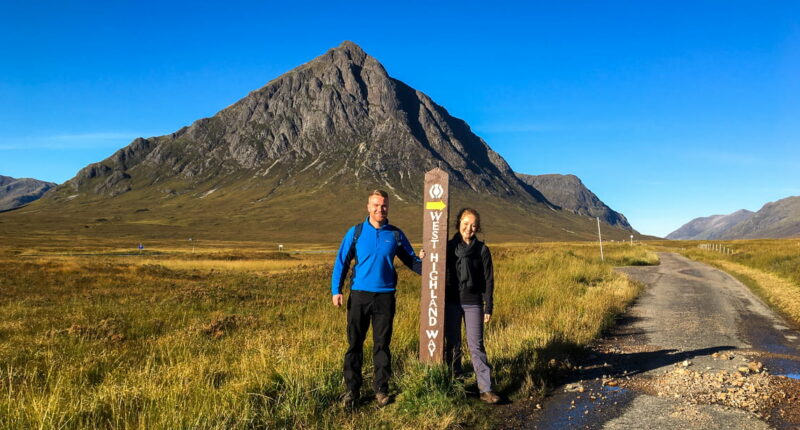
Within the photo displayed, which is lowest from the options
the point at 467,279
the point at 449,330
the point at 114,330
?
the point at 114,330

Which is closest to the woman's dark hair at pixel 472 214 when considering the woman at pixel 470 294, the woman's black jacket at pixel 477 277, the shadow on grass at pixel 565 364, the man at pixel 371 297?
the woman at pixel 470 294

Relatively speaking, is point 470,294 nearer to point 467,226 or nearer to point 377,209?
point 467,226

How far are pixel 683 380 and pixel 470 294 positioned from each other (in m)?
3.15

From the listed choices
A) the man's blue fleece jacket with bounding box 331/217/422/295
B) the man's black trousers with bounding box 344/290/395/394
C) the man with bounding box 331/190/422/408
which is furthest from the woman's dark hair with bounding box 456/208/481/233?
the man's black trousers with bounding box 344/290/395/394

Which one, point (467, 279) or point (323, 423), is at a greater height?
point (467, 279)

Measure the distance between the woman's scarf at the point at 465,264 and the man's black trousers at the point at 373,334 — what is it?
2.88ft

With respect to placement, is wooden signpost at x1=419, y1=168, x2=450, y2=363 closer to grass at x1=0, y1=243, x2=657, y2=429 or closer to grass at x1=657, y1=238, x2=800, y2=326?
grass at x1=0, y1=243, x2=657, y2=429

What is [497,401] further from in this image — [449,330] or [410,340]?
[410,340]

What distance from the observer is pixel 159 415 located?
4090 mm

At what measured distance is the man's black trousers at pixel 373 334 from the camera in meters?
5.09

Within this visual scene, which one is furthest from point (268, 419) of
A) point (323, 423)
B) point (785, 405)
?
point (785, 405)

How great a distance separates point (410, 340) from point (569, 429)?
2981mm

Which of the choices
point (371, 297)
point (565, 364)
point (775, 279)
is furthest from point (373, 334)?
point (775, 279)

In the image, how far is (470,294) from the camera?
5.37 metres
